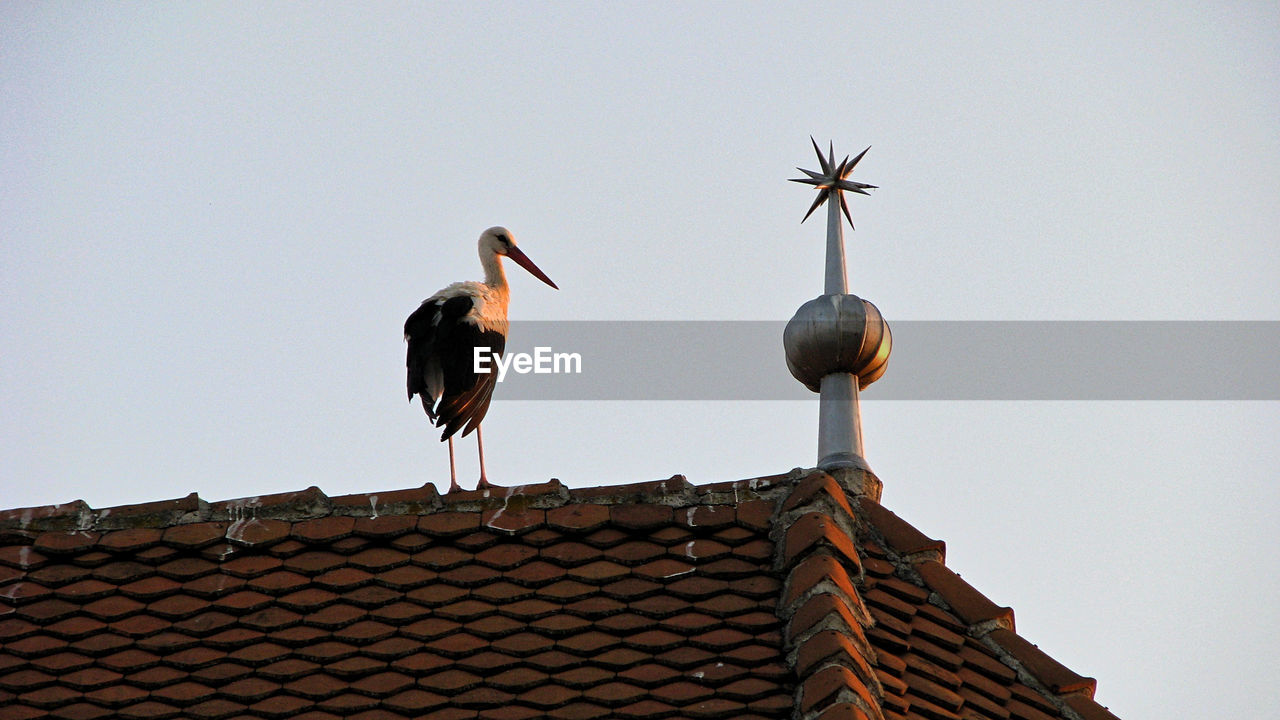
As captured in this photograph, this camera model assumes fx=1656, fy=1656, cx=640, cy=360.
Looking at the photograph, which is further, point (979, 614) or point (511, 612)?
point (979, 614)

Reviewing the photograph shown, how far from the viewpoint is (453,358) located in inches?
384

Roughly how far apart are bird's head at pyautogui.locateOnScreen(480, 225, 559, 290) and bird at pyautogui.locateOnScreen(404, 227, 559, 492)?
144cm

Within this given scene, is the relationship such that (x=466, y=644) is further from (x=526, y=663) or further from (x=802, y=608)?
(x=802, y=608)

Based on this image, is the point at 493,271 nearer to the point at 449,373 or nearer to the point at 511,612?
the point at 449,373

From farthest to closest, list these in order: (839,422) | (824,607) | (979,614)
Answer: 1. (839,422)
2. (979,614)
3. (824,607)

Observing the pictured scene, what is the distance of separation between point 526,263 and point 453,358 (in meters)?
2.48

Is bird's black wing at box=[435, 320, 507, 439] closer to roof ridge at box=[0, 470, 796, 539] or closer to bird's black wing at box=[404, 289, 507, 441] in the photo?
bird's black wing at box=[404, 289, 507, 441]

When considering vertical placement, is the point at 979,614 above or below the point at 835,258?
below

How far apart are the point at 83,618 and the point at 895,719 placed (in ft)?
10.8

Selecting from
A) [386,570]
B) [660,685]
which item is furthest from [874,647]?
[386,570]

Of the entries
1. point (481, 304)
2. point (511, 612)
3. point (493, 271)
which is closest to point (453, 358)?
point (481, 304)

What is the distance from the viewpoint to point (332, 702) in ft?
19.8

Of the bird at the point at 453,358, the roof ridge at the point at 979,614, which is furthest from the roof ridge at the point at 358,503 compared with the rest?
the bird at the point at 453,358

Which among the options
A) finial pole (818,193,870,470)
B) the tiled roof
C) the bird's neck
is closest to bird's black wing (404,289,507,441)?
the bird's neck
